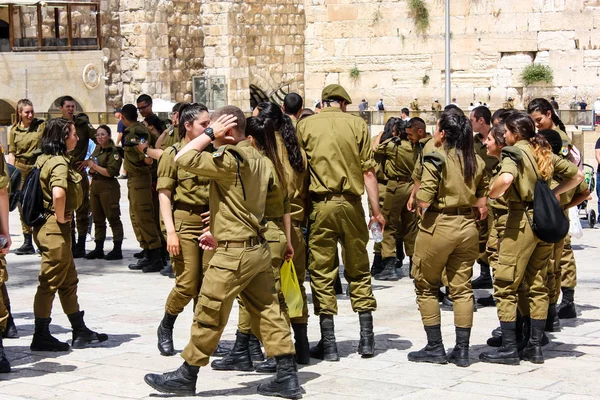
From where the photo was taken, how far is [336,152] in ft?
27.3

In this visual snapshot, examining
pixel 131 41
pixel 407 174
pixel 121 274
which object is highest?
pixel 131 41

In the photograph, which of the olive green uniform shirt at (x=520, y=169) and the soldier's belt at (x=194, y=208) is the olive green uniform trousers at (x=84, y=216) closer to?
the soldier's belt at (x=194, y=208)

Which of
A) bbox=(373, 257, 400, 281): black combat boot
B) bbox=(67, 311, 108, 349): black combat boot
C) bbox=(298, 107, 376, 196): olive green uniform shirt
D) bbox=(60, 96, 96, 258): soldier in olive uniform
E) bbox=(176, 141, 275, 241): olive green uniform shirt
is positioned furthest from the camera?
bbox=(60, 96, 96, 258): soldier in olive uniform

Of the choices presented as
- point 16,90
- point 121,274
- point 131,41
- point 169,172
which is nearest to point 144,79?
point 131,41

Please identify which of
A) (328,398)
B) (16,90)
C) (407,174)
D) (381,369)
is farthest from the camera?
(16,90)

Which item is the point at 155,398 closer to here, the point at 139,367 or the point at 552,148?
the point at 139,367

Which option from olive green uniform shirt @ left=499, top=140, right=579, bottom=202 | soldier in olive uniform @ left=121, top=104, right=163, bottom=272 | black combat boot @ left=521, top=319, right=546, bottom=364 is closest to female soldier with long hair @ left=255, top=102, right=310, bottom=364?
olive green uniform shirt @ left=499, top=140, right=579, bottom=202

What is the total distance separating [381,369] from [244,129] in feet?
6.33

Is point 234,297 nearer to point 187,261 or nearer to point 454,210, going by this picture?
point 187,261

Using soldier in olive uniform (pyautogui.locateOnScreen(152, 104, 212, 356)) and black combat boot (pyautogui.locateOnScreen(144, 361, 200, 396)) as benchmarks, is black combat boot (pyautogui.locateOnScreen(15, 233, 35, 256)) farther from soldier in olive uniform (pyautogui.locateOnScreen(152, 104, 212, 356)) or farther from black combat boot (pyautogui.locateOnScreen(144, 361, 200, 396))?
black combat boot (pyautogui.locateOnScreen(144, 361, 200, 396))

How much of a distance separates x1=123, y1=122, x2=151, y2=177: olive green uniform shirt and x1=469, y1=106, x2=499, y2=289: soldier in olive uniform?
146 inches

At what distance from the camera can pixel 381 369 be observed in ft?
25.7

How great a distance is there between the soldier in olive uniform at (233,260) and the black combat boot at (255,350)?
2.85 ft

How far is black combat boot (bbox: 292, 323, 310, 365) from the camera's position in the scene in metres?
7.92
